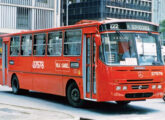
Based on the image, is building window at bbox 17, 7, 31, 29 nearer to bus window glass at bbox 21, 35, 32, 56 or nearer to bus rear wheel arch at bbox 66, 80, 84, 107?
bus window glass at bbox 21, 35, 32, 56

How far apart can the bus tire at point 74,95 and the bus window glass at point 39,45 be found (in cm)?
272

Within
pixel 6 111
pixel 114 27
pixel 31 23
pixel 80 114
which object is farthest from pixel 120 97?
pixel 31 23

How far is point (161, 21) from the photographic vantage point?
125 metres

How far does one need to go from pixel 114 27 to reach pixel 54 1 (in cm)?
5653

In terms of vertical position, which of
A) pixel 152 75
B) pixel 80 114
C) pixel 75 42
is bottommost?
pixel 80 114

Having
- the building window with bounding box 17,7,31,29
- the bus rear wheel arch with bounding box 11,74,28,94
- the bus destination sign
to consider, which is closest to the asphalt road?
the bus rear wheel arch with bounding box 11,74,28,94

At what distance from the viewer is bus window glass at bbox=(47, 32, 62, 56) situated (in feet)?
55.9

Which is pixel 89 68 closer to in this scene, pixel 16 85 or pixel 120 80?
pixel 120 80

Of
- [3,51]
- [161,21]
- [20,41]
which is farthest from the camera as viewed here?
[161,21]

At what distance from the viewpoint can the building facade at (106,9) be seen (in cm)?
8881

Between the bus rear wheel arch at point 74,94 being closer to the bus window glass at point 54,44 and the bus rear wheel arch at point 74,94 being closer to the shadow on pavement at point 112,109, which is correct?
the shadow on pavement at point 112,109

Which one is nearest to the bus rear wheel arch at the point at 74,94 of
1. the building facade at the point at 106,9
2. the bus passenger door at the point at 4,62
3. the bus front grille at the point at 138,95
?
the bus front grille at the point at 138,95

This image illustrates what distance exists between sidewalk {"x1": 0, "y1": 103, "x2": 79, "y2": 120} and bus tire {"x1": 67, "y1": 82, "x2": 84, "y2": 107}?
2.08 metres

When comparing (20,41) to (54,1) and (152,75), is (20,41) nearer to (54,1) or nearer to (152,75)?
(152,75)
